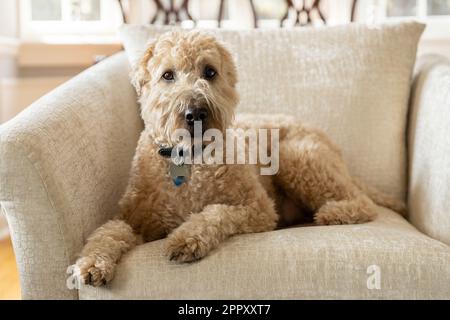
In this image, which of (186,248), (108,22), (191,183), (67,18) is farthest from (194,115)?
(67,18)

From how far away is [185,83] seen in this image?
70.5 inches

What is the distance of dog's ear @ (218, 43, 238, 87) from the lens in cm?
194

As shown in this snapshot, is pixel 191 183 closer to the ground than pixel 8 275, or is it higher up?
higher up

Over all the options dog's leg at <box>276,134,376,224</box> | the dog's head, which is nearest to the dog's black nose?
the dog's head

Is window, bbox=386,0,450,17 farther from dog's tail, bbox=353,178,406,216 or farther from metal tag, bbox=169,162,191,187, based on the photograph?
metal tag, bbox=169,162,191,187

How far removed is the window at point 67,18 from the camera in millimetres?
3502

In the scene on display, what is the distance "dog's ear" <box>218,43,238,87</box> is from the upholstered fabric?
1.53 ft

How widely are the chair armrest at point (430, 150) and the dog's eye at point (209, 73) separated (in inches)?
31.1

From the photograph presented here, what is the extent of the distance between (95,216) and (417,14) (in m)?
2.50

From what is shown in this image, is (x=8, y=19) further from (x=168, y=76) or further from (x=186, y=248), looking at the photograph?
(x=186, y=248)

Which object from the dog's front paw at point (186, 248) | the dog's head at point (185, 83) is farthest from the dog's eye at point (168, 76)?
the dog's front paw at point (186, 248)

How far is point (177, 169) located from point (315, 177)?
0.55 meters

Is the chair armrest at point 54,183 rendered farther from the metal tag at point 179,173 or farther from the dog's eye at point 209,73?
the dog's eye at point 209,73
